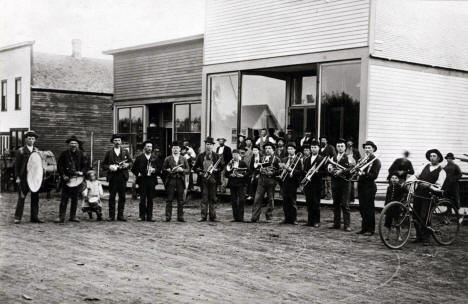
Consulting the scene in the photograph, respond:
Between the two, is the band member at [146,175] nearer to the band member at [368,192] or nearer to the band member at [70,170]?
the band member at [70,170]

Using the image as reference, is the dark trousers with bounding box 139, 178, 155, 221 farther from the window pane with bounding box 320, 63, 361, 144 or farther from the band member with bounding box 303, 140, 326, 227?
the window pane with bounding box 320, 63, 361, 144

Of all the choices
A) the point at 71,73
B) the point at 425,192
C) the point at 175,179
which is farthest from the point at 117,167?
the point at 71,73

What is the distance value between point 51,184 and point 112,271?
13.6 m

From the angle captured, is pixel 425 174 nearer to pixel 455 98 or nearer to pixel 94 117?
pixel 455 98

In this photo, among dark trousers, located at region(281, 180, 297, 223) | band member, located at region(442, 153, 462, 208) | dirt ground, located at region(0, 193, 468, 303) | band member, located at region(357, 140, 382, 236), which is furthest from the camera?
dark trousers, located at region(281, 180, 297, 223)

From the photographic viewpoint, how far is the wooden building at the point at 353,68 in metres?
16.7

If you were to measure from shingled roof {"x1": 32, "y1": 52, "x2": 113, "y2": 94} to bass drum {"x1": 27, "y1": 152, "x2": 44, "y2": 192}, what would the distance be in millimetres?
21996

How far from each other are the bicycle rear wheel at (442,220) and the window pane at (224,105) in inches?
438

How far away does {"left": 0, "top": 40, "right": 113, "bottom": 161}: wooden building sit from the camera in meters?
33.4

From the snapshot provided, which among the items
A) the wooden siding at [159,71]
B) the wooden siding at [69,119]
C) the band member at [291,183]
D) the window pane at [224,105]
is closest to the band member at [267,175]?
the band member at [291,183]

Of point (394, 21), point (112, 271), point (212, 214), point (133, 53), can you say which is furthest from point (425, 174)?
point (133, 53)

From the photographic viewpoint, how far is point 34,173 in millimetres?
12812

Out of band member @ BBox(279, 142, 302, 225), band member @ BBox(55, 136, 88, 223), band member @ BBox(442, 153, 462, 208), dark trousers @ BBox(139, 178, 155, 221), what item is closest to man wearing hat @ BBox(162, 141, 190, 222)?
dark trousers @ BBox(139, 178, 155, 221)

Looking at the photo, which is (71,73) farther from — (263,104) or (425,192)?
(425,192)
